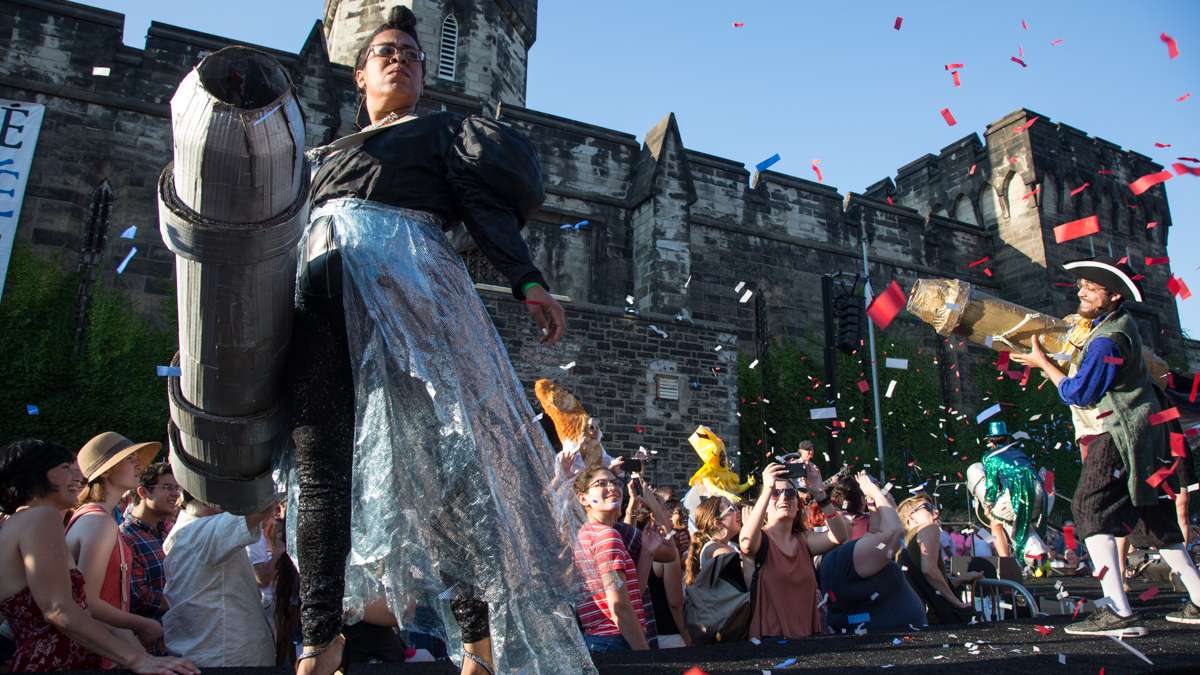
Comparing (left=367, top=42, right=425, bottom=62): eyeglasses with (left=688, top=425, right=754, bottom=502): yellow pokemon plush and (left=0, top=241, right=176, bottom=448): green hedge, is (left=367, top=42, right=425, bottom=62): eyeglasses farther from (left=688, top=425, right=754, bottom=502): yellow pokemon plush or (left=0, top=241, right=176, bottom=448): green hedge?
(left=0, top=241, right=176, bottom=448): green hedge

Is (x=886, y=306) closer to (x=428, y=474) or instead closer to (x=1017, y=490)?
(x=1017, y=490)

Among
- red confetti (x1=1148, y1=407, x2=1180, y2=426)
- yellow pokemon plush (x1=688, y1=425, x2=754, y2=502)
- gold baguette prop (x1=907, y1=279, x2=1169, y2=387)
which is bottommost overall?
red confetti (x1=1148, y1=407, x2=1180, y2=426)

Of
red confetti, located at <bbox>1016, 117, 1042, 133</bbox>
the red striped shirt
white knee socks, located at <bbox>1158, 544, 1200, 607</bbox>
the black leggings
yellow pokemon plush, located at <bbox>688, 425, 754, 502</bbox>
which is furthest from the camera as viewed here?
red confetti, located at <bbox>1016, 117, 1042, 133</bbox>

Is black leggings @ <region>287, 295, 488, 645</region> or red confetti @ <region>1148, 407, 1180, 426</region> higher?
red confetti @ <region>1148, 407, 1180, 426</region>

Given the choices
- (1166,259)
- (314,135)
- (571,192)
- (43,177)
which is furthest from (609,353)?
(1166,259)

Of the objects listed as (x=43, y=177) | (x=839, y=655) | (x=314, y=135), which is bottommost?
(x=839, y=655)

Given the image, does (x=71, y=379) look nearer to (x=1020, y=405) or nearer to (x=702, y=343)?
(x=702, y=343)

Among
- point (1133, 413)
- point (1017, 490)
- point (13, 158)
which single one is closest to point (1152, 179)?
point (1017, 490)

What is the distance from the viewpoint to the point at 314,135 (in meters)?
15.8

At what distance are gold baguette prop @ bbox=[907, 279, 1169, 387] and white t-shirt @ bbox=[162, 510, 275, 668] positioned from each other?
210 inches

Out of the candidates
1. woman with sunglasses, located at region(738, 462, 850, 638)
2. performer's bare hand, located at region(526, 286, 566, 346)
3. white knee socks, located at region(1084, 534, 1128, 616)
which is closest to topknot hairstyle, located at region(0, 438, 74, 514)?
performer's bare hand, located at region(526, 286, 566, 346)

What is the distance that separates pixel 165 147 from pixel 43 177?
2000 millimetres

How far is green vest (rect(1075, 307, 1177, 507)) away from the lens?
14.1 feet

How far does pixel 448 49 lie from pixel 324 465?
66.5 ft
